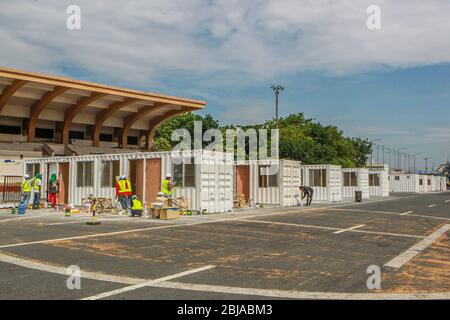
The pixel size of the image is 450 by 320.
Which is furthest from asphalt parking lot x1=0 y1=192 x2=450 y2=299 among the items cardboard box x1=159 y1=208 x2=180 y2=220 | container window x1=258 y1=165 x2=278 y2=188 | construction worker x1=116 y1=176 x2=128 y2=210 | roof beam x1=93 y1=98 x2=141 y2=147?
roof beam x1=93 y1=98 x2=141 y2=147

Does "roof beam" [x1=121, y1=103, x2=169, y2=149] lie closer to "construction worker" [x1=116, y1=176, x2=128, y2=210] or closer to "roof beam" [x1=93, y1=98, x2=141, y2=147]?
"roof beam" [x1=93, y1=98, x2=141, y2=147]

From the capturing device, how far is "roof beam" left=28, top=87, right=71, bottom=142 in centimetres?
3639

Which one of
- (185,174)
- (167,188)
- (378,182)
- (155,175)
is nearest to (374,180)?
(378,182)

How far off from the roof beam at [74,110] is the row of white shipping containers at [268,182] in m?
16.9

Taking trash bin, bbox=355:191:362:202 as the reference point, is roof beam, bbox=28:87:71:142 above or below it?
above

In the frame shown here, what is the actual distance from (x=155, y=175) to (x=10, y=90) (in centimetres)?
1953

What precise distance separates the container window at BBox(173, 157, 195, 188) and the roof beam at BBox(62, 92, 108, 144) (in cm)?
2052

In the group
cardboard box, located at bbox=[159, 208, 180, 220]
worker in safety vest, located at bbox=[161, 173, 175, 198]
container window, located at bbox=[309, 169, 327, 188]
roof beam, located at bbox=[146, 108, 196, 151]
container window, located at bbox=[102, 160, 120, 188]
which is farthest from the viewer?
roof beam, located at bbox=[146, 108, 196, 151]

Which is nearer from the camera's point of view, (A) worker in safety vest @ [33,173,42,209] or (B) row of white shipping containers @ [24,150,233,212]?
(B) row of white shipping containers @ [24,150,233,212]

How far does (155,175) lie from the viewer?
21.1 m

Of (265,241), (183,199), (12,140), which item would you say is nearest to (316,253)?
(265,241)

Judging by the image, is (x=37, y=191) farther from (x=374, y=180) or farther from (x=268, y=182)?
(x=374, y=180)

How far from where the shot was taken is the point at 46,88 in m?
36.0

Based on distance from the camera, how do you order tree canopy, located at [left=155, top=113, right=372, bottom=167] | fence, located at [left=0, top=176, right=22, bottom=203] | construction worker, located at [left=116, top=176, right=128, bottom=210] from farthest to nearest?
tree canopy, located at [left=155, top=113, right=372, bottom=167]
fence, located at [left=0, top=176, right=22, bottom=203]
construction worker, located at [left=116, top=176, right=128, bottom=210]
